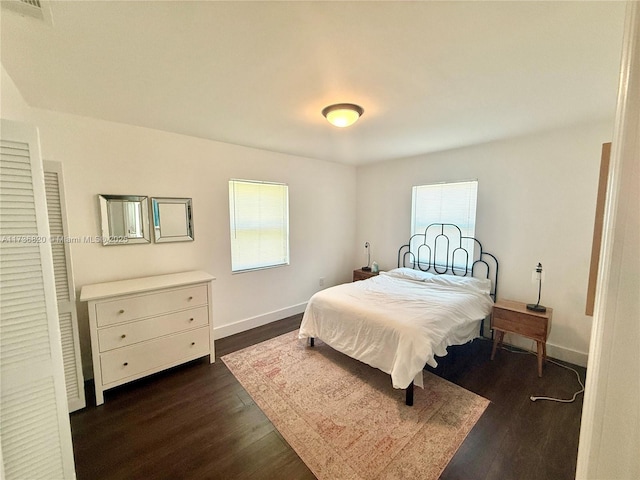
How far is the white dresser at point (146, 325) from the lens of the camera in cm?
211

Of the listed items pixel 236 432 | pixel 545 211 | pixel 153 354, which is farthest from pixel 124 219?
pixel 545 211

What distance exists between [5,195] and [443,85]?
2410 millimetres

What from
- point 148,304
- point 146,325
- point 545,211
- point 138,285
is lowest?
point 146,325

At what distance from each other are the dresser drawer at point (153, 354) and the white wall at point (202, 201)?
0.51 meters

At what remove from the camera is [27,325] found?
1.11 metres

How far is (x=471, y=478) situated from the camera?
1524 mm

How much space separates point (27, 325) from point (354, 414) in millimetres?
2031

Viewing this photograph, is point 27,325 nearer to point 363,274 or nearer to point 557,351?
point 363,274

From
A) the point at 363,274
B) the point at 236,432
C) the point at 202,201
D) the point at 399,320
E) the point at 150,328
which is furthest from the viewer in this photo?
the point at 363,274

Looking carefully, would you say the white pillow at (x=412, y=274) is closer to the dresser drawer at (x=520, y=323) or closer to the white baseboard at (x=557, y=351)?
the dresser drawer at (x=520, y=323)

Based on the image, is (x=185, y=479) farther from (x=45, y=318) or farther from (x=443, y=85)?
(x=443, y=85)

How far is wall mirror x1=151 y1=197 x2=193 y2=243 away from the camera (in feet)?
8.89

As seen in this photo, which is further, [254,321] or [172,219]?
[254,321]

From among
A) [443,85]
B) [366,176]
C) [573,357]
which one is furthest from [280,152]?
[573,357]
